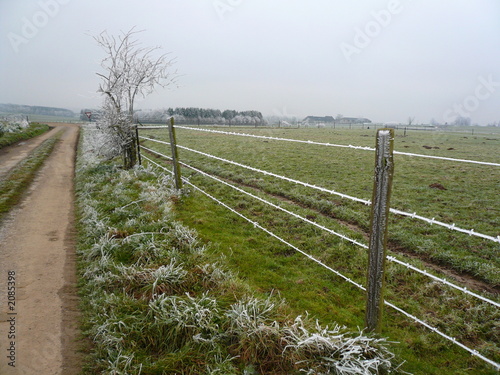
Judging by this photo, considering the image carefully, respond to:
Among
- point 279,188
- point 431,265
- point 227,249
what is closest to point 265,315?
point 227,249

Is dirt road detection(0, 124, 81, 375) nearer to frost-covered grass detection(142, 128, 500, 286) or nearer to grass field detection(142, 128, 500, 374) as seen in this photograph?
grass field detection(142, 128, 500, 374)

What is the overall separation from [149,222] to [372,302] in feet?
12.3

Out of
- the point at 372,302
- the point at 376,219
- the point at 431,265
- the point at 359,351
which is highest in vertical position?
the point at 376,219

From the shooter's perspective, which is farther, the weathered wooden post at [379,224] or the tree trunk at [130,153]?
the tree trunk at [130,153]

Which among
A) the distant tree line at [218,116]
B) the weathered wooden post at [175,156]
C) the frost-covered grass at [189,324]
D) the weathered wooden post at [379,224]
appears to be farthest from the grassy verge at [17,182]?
the distant tree line at [218,116]

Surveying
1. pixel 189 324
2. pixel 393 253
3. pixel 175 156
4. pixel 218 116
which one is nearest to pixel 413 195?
pixel 393 253

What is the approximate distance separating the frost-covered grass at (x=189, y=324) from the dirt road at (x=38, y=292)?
198 millimetres

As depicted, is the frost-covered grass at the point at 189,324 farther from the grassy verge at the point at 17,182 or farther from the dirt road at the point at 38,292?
the grassy verge at the point at 17,182

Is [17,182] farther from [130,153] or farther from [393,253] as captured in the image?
[393,253]

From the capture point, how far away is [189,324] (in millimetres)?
2779

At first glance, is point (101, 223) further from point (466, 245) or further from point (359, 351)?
point (466, 245)

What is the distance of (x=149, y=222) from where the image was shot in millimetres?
5227

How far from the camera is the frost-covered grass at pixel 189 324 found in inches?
95.5

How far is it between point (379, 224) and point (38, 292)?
388cm
